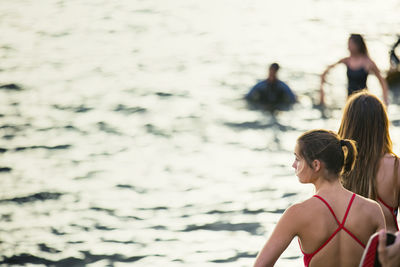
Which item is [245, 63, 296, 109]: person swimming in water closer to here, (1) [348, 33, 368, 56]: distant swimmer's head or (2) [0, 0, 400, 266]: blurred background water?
(2) [0, 0, 400, 266]: blurred background water

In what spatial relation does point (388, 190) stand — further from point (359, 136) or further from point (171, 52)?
point (171, 52)

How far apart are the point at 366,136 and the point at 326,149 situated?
0.72 meters

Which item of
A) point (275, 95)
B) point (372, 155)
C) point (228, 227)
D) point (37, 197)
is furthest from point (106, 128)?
point (372, 155)

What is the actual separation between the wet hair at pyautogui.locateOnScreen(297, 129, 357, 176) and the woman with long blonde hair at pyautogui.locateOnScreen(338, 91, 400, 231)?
1.91 ft

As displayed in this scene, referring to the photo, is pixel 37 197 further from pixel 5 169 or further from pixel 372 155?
pixel 372 155

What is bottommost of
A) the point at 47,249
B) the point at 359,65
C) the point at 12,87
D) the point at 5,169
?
the point at 47,249

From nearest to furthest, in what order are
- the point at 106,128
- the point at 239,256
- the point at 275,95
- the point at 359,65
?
the point at 239,256
the point at 359,65
the point at 106,128
the point at 275,95

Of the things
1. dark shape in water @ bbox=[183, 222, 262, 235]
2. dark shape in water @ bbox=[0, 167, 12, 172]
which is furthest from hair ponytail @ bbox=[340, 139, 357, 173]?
dark shape in water @ bbox=[0, 167, 12, 172]

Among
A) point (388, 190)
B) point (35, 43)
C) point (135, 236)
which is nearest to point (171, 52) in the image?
point (35, 43)

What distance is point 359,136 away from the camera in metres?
4.71

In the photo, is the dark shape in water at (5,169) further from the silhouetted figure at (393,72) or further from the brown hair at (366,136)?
the brown hair at (366,136)

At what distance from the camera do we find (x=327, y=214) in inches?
160

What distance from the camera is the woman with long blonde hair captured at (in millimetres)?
4688

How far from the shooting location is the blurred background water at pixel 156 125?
1074cm
